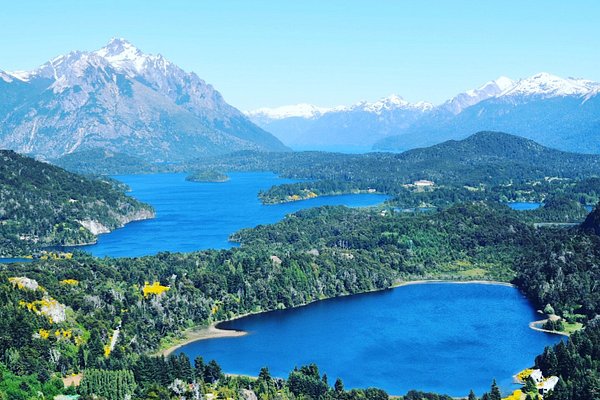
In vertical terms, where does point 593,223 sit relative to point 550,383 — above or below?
above

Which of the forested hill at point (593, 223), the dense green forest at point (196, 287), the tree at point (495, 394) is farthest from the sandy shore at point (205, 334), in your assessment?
the forested hill at point (593, 223)

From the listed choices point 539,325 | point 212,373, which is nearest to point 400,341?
point 539,325

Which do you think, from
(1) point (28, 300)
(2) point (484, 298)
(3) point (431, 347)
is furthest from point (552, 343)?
(1) point (28, 300)

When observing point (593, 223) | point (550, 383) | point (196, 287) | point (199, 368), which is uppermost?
point (593, 223)

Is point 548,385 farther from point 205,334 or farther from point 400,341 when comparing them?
point 205,334

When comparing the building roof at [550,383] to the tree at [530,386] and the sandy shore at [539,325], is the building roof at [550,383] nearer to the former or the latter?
the tree at [530,386]

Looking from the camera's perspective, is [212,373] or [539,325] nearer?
[212,373]

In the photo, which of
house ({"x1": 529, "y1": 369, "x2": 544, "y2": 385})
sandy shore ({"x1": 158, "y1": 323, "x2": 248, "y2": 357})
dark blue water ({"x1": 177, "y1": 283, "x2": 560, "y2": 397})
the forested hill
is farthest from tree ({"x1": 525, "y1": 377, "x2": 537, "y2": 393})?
the forested hill
